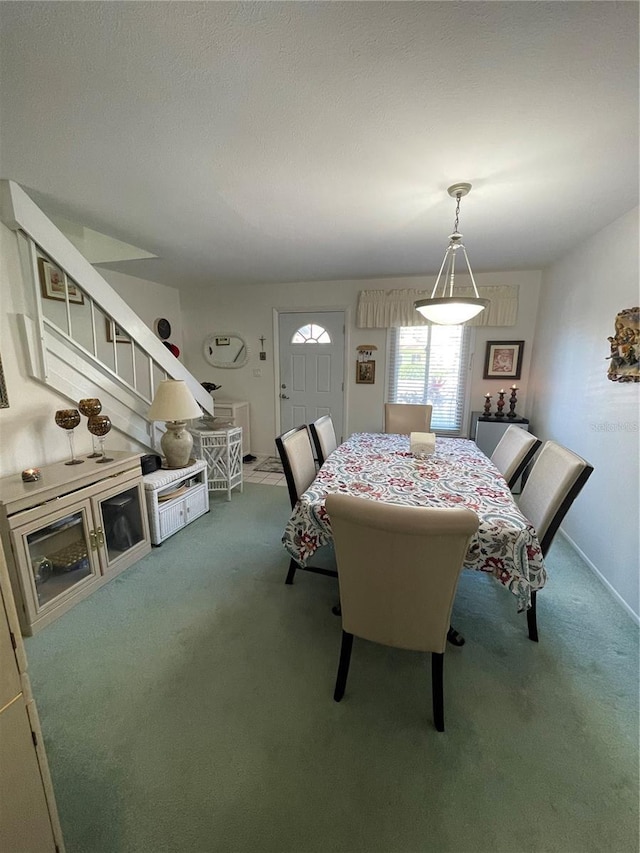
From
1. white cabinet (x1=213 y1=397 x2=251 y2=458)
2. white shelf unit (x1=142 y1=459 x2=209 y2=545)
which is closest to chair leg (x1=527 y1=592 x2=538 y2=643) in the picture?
white shelf unit (x1=142 y1=459 x2=209 y2=545)

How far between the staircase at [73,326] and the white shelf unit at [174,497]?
46cm

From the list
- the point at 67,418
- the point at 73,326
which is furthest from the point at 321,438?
the point at 73,326

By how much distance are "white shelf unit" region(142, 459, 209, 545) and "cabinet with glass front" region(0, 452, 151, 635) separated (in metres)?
0.09

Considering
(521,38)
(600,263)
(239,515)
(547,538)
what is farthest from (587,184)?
(239,515)

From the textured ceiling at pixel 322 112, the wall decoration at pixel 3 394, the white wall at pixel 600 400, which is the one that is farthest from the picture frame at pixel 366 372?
the wall decoration at pixel 3 394

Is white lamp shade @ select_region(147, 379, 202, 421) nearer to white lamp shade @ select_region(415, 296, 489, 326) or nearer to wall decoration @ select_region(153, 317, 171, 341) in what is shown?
white lamp shade @ select_region(415, 296, 489, 326)

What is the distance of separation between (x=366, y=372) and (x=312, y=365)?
2.36 feet

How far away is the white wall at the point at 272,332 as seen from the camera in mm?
3867

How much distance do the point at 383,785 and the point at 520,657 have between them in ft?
2.94

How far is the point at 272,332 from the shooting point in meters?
4.53

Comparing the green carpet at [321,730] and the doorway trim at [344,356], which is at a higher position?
the doorway trim at [344,356]

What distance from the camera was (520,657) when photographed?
5.36 ft

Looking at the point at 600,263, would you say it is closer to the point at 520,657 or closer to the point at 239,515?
the point at 520,657

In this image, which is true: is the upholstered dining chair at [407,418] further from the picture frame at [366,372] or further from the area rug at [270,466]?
the area rug at [270,466]
